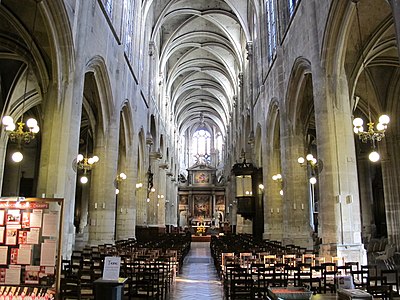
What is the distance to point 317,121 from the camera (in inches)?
457

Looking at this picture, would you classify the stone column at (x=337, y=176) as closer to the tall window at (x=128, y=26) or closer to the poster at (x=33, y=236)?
the poster at (x=33, y=236)

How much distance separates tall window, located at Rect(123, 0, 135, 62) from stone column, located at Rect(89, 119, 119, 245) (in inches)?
204

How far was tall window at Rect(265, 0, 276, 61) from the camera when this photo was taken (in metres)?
19.6

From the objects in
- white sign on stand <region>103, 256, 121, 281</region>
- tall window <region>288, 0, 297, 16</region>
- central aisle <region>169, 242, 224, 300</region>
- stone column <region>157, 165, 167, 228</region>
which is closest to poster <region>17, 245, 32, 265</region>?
white sign on stand <region>103, 256, 121, 281</region>

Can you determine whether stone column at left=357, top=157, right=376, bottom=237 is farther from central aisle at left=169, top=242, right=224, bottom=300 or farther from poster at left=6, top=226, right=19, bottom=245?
poster at left=6, top=226, right=19, bottom=245

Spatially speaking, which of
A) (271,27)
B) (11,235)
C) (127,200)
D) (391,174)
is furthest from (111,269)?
(271,27)

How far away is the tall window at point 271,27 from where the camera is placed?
19.6m

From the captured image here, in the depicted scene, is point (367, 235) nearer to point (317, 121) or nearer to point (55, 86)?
point (317, 121)

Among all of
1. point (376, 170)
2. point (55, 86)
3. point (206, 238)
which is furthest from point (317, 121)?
point (206, 238)

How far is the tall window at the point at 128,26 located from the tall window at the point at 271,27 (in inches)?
312

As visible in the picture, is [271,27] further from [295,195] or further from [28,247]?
[28,247]

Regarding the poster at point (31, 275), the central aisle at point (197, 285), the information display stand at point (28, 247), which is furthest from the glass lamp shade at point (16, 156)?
the central aisle at point (197, 285)

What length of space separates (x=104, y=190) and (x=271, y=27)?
12.9m

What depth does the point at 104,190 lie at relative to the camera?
16062 millimetres
